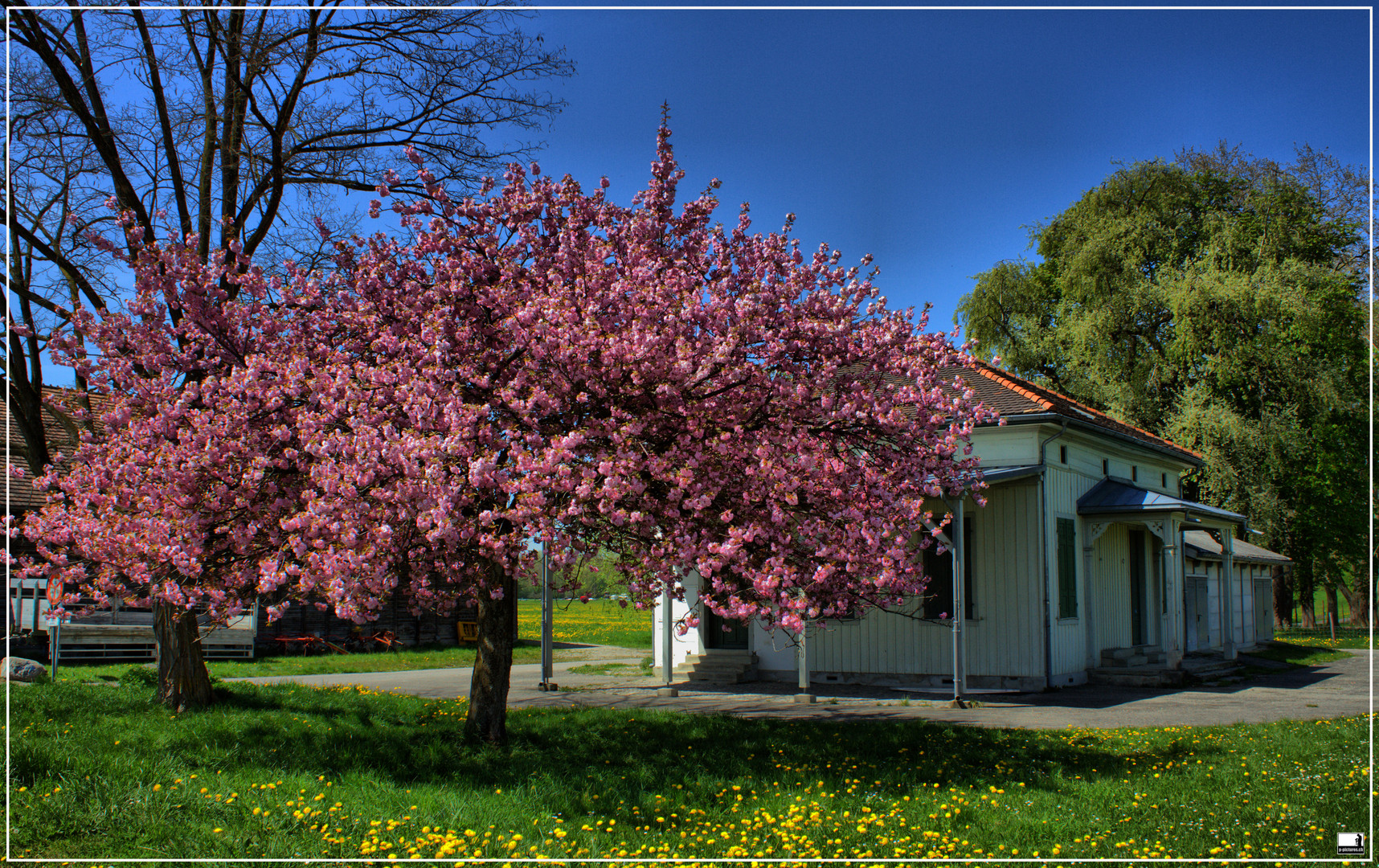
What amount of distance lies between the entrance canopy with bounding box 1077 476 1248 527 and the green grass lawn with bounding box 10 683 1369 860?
6.45 metres

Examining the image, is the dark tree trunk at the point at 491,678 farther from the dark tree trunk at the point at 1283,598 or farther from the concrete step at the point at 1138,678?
the dark tree trunk at the point at 1283,598

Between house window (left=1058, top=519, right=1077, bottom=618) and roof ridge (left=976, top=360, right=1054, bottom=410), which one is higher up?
roof ridge (left=976, top=360, right=1054, bottom=410)

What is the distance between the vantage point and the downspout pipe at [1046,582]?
578 inches

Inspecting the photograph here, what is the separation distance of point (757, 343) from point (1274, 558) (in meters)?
25.9

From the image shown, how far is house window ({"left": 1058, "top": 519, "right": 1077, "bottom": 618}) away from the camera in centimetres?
1546

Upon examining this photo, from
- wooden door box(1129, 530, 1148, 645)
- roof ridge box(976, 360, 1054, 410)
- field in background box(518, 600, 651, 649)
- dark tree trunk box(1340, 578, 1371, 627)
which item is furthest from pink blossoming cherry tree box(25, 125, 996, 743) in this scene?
dark tree trunk box(1340, 578, 1371, 627)

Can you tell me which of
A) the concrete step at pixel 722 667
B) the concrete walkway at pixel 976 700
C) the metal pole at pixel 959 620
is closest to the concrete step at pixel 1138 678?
the concrete walkway at pixel 976 700

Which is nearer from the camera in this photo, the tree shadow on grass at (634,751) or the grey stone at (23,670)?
the tree shadow on grass at (634,751)

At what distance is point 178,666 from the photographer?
32.7 ft

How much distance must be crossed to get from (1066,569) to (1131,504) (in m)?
1.71

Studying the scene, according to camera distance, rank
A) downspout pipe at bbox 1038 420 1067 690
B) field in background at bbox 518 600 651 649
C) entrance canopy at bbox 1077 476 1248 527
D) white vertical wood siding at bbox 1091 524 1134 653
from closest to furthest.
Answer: downspout pipe at bbox 1038 420 1067 690, entrance canopy at bbox 1077 476 1248 527, white vertical wood siding at bbox 1091 524 1134 653, field in background at bbox 518 600 651 649

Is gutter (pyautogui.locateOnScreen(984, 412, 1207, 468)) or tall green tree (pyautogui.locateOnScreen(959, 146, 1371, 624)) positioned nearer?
gutter (pyautogui.locateOnScreen(984, 412, 1207, 468))

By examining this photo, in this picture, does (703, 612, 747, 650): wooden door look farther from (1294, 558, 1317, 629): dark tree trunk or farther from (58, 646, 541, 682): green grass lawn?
(1294, 558, 1317, 629): dark tree trunk

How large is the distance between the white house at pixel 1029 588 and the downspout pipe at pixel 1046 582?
0.07 ft
